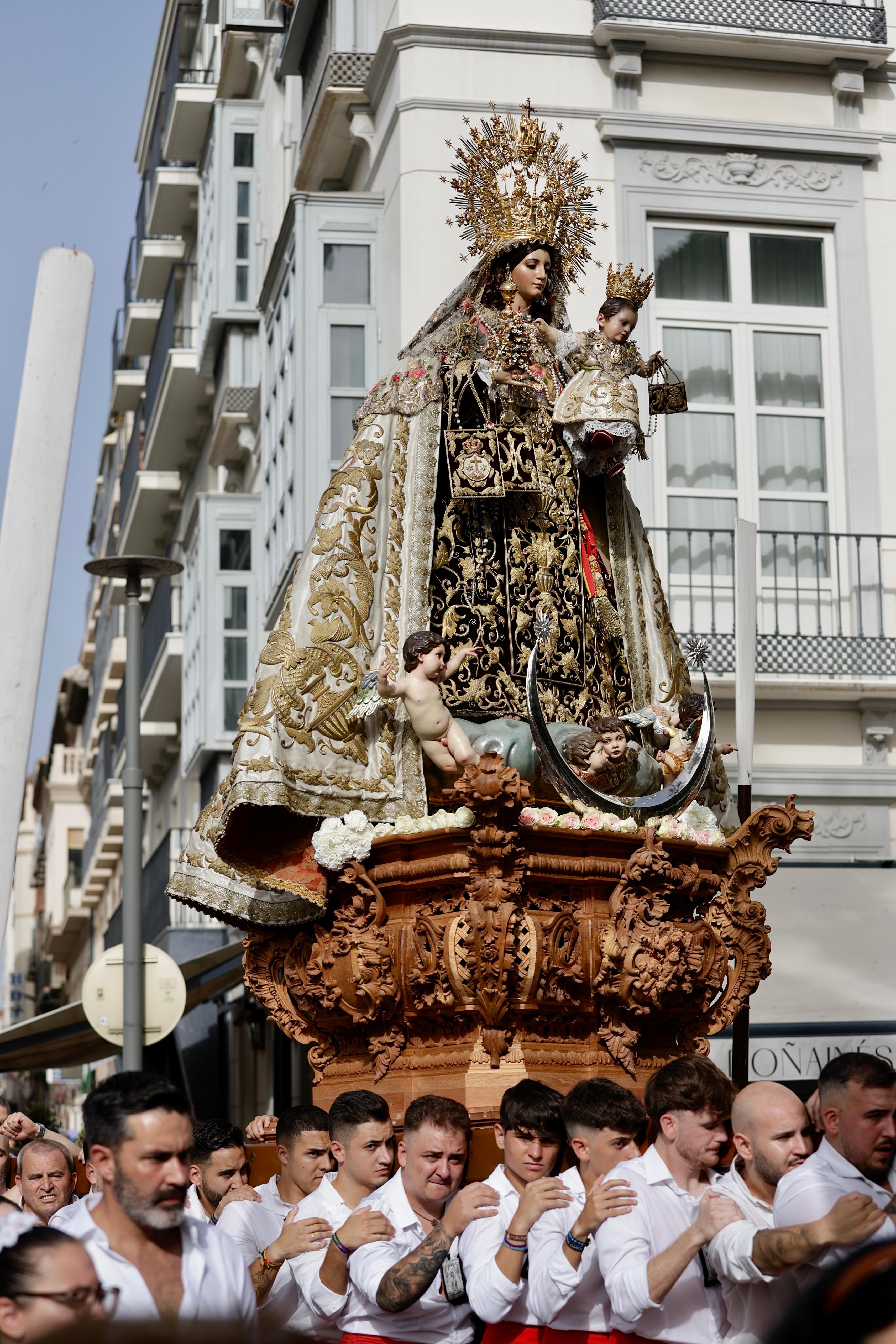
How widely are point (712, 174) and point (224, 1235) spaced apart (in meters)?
11.8

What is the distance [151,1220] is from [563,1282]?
148cm

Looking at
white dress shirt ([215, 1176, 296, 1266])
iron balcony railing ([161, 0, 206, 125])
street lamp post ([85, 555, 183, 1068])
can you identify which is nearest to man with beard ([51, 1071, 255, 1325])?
white dress shirt ([215, 1176, 296, 1266])

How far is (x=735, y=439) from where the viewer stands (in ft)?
48.6

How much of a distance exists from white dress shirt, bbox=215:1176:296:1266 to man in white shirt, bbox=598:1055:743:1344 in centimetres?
171

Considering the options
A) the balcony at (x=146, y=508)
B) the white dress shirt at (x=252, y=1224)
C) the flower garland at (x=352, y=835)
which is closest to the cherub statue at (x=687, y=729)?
the flower garland at (x=352, y=835)

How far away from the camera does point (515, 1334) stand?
5.57m

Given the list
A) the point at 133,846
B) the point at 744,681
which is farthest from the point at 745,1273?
the point at 133,846

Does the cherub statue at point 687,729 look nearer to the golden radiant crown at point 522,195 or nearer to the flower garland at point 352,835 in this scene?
the flower garland at point 352,835

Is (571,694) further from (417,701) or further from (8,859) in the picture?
(8,859)

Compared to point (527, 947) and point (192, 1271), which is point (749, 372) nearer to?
point (527, 947)

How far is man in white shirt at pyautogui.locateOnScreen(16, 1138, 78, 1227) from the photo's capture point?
A: 279 inches

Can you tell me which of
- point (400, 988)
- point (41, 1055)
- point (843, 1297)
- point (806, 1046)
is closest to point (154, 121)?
point (41, 1055)

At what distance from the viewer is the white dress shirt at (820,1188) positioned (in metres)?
4.79

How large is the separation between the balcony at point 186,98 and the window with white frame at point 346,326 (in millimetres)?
6873
